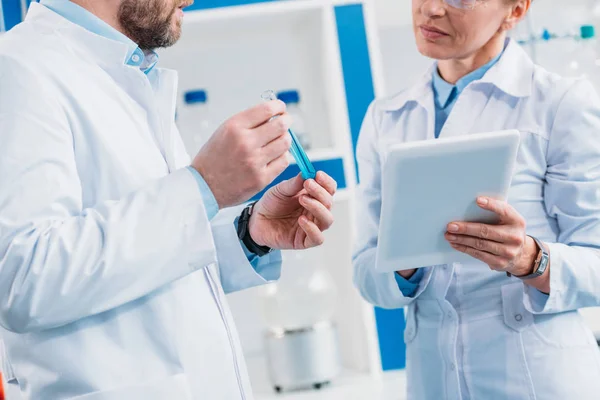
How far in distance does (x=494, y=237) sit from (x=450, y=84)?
445 millimetres

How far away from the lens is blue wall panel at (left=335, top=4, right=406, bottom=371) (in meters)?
2.12

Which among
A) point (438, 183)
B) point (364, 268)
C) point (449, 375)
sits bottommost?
point (449, 375)

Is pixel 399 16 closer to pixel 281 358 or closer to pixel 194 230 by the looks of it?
pixel 281 358

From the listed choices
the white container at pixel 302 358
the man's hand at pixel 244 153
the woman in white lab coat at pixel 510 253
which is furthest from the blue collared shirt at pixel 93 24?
the white container at pixel 302 358

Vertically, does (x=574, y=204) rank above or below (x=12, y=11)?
below

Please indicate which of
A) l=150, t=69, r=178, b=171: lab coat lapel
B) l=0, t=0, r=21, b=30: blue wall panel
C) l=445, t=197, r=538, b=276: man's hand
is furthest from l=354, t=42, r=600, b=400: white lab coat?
l=0, t=0, r=21, b=30: blue wall panel

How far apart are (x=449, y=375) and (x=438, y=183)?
410 millimetres

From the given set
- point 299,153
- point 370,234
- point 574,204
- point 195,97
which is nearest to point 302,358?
point 370,234

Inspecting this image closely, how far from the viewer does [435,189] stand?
1147 mm

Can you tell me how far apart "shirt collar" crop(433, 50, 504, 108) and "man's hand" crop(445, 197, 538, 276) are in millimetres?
379

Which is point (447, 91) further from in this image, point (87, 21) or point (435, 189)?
point (87, 21)

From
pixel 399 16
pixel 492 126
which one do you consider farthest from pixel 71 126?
pixel 399 16

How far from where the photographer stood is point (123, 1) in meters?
1.18

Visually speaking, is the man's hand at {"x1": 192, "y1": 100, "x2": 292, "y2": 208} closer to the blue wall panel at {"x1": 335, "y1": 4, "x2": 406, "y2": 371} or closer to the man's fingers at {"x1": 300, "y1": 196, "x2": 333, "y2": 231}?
the man's fingers at {"x1": 300, "y1": 196, "x2": 333, "y2": 231}
